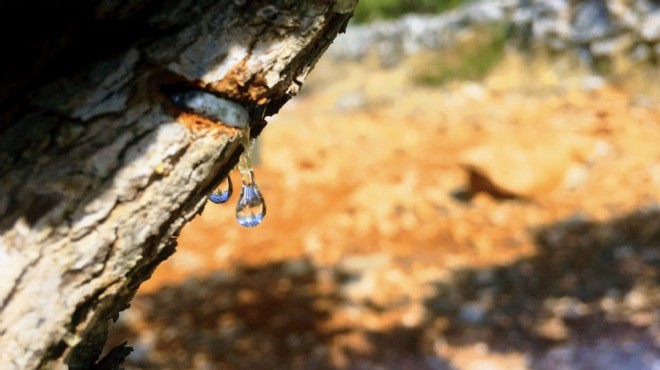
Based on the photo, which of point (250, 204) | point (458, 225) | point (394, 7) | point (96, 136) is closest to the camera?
point (96, 136)

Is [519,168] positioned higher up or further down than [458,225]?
higher up

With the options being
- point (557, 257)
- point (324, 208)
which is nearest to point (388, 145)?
point (324, 208)

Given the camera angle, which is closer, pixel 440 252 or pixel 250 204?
pixel 250 204

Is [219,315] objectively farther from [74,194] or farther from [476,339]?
[74,194]

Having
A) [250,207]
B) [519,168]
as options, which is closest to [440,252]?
[519,168]

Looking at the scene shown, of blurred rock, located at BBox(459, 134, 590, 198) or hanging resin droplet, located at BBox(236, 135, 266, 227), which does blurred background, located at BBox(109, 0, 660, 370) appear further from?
hanging resin droplet, located at BBox(236, 135, 266, 227)

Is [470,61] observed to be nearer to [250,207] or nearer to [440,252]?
[440,252]
